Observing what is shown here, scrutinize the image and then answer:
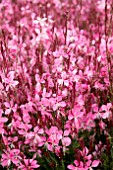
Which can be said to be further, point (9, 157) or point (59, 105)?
point (9, 157)

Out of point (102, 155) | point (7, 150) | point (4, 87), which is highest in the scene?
point (4, 87)

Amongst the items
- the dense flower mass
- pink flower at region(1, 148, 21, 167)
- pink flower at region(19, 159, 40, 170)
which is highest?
the dense flower mass

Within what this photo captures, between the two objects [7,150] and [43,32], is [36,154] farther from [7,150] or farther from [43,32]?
[43,32]

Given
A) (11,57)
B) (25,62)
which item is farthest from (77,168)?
(25,62)

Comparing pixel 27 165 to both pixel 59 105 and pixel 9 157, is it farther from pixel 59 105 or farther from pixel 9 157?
pixel 59 105

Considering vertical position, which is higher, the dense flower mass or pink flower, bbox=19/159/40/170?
the dense flower mass

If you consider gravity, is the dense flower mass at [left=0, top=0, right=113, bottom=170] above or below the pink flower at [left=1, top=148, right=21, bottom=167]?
above

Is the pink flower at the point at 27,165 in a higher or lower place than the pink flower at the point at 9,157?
lower

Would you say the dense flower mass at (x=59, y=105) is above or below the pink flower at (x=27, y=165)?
above

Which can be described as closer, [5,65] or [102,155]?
[5,65]

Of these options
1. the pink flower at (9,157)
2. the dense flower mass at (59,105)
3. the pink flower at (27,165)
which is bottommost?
the pink flower at (27,165)

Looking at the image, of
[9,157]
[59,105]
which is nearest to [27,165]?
[9,157]
